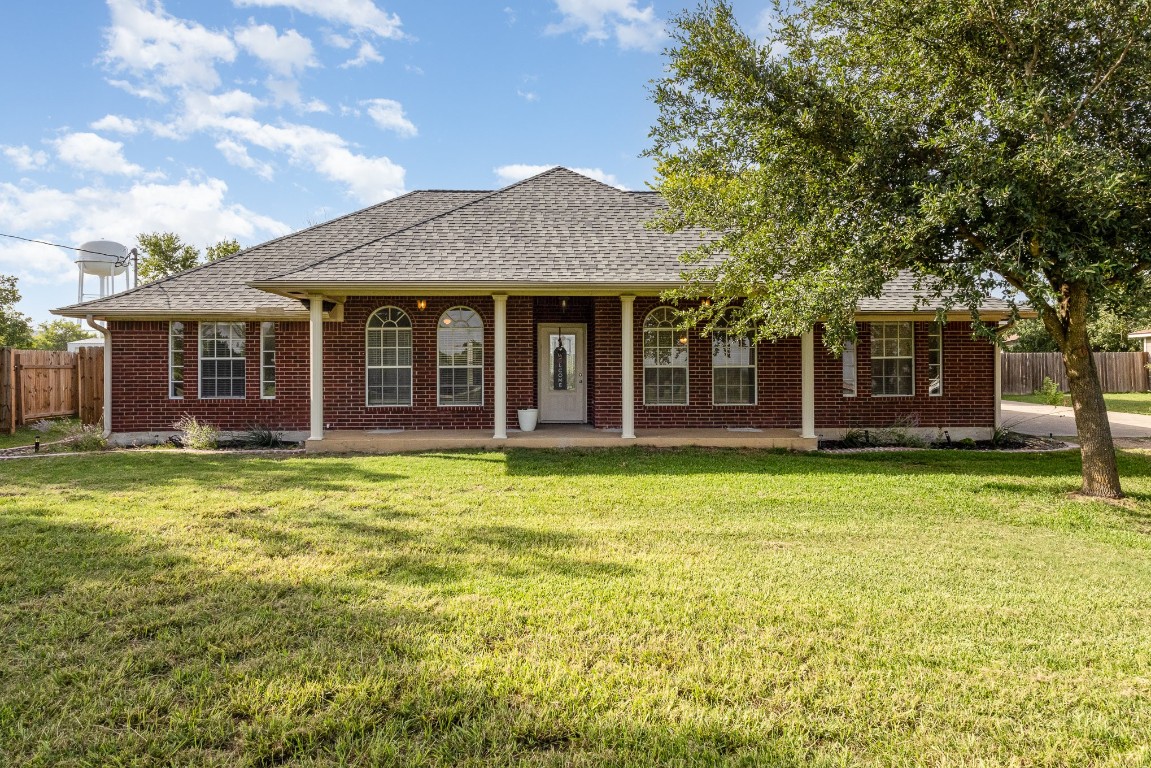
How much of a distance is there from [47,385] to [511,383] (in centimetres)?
1265

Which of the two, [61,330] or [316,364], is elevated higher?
[61,330]

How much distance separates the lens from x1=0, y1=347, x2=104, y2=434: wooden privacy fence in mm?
13797

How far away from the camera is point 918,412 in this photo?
494 inches

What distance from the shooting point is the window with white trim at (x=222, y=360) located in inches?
478

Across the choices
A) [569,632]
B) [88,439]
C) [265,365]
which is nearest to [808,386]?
[569,632]

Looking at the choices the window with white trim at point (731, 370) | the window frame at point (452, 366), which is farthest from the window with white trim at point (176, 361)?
the window with white trim at point (731, 370)

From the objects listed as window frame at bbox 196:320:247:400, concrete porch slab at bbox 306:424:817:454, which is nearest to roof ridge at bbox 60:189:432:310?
window frame at bbox 196:320:247:400

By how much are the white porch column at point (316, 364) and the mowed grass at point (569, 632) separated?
3.80 metres

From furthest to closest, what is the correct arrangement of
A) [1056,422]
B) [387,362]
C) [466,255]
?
[1056,422] → [387,362] → [466,255]

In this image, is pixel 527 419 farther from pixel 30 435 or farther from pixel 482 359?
pixel 30 435

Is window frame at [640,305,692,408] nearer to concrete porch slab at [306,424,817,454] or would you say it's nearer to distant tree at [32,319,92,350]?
concrete porch slab at [306,424,817,454]

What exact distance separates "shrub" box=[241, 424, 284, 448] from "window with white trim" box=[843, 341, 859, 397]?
448 inches

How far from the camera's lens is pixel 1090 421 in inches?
292

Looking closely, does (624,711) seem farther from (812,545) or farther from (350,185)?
(350,185)
